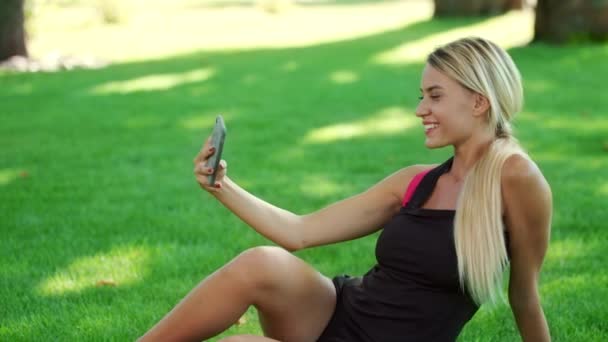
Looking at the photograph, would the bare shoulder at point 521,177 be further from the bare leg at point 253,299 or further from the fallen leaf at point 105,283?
the fallen leaf at point 105,283

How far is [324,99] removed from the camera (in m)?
10.8

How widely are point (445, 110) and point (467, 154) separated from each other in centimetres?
18

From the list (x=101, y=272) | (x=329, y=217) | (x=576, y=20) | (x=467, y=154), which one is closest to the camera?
(x=467, y=154)

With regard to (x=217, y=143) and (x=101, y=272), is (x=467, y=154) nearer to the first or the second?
(x=217, y=143)

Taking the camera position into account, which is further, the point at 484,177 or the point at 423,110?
the point at 423,110

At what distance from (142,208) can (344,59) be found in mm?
8057

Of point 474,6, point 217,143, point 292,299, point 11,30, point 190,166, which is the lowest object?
point 474,6

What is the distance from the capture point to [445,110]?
3.27 meters

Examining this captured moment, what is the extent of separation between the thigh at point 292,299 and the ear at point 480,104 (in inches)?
30.0

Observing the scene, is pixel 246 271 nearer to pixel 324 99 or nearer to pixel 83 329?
pixel 83 329

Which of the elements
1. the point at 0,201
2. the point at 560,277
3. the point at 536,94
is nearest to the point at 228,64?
the point at 536,94

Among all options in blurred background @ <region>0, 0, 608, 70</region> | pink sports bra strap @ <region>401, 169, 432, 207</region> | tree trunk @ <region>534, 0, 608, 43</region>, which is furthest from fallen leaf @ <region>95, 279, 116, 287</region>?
tree trunk @ <region>534, 0, 608, 43</region>

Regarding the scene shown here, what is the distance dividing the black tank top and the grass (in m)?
0.96

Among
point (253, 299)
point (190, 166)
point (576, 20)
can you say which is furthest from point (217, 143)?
point (576, 20)
